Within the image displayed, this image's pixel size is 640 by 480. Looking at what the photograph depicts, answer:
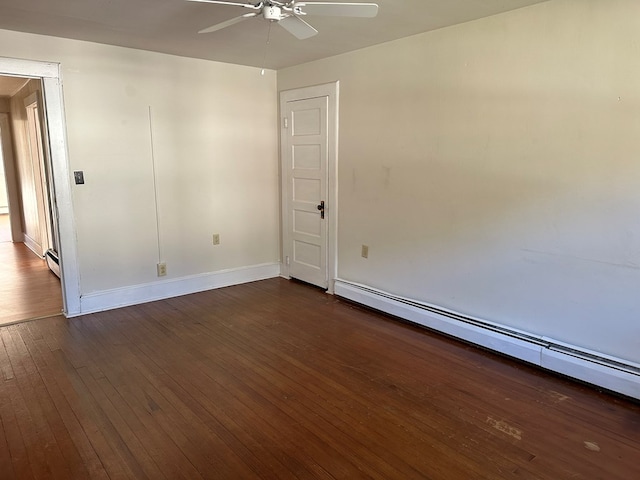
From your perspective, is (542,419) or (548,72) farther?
(548,72)

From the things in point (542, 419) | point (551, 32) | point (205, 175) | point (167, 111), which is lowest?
point (542, 419)

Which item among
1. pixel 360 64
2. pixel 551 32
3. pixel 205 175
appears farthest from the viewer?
pixel 205 175

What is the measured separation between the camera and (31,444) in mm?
2182

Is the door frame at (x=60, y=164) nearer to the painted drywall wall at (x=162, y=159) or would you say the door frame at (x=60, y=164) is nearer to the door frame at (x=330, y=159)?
the painted drywall wall at (x=162, y=159)

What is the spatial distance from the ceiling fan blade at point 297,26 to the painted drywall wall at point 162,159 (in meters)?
2.16

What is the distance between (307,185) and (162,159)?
149cm

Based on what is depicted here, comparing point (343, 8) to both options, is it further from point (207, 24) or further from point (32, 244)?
point (32, 244)

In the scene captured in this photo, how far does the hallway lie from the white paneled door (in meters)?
2.44

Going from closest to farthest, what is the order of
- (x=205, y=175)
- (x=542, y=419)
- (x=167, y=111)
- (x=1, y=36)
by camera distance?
(x=542, y=419), (x=1, y=36), (x=167, y=111), (x=205, y=175)

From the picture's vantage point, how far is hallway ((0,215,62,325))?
4.03m

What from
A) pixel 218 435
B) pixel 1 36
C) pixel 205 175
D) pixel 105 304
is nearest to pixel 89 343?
pixel 105 304

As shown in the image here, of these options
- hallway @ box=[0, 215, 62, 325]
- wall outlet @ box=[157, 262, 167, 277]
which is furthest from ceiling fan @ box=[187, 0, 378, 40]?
hallway @ box=[0, 215, 62, 325]

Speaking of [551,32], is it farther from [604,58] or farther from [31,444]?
[31,444]

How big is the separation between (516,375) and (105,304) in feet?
11.5
